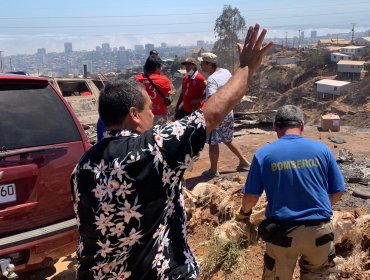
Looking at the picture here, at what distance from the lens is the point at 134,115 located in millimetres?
1831

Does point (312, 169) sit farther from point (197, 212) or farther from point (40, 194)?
point (197, 212)

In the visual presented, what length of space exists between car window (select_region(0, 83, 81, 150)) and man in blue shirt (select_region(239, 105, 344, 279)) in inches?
63.1

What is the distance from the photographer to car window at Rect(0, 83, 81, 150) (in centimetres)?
337

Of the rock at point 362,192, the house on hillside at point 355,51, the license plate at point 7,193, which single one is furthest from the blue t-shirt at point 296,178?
the house on hillside at point 355,51

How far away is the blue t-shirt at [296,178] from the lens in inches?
118

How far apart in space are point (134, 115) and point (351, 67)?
5178cm

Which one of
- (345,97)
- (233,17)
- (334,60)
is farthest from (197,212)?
(233,17)

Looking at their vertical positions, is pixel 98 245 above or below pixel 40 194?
above

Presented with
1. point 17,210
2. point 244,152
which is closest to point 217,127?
point 244,152

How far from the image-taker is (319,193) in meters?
3.03

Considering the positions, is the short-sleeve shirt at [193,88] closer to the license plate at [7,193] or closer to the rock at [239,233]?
the rock at [239,233]

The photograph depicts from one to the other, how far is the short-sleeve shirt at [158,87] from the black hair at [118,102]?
13.4ft

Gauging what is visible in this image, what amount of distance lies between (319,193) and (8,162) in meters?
2.21

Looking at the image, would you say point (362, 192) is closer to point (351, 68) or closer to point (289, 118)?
point (289, 118)
